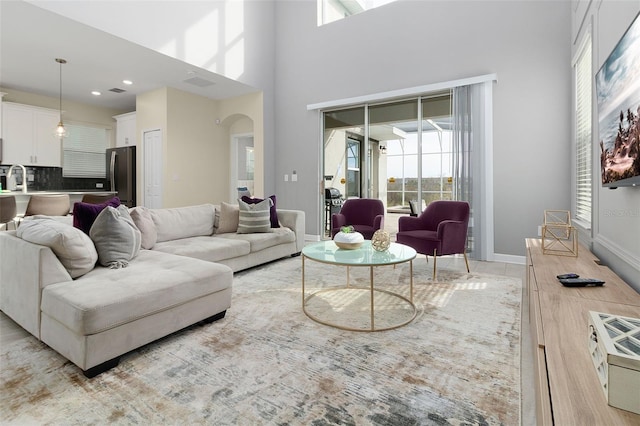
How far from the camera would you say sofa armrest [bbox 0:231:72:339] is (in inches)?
76.6

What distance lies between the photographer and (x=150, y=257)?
2.70m

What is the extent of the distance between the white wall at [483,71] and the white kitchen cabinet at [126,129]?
344cm

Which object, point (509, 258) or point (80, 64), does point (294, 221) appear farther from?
point (80, 64)

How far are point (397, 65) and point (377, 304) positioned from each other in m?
3.93

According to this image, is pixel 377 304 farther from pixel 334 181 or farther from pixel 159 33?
pixel 159 33

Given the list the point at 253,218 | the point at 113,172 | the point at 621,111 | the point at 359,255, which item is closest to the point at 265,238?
the point at 253,218

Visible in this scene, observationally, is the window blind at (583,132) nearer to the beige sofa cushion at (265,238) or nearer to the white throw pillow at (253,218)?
the beige sofa cushion at (265,238)

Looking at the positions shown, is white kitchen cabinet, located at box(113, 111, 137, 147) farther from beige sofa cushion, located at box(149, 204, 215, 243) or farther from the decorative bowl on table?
the decorative bowl on table

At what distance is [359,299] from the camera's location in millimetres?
2881

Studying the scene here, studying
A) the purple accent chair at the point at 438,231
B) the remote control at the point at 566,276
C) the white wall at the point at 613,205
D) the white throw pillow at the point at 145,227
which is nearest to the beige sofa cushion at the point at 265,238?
the white throw pillow at the point at 145,227

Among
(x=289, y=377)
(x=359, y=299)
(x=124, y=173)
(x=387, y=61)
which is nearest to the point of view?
→ (x=289, y=377)

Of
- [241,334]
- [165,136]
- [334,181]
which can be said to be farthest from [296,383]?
[165,136]

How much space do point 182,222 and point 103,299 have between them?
2.15m

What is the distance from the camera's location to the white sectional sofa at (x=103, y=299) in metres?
1.73
